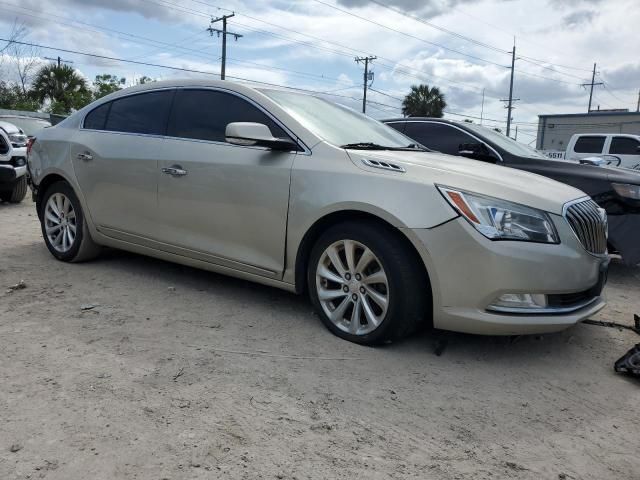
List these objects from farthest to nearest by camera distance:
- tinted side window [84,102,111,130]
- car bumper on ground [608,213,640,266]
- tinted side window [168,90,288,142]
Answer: car bumper on ground [608,213,640,266], tinted side window [84,102,111,130], tinted side window [168,90,288,142]

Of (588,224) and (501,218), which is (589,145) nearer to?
(588,224)

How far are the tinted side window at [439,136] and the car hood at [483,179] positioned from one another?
297cm

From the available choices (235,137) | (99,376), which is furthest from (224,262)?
(99,376)

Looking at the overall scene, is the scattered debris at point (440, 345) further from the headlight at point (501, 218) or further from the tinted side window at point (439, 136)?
the tinted side window at point (439, 136)

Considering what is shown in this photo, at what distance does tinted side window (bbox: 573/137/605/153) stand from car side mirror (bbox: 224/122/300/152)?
622 inches

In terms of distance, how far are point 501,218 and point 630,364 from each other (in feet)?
3.72

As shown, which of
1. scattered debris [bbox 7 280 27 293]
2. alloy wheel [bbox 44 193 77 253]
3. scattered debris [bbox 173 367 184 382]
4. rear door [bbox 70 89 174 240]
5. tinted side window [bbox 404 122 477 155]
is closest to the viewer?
scattered debris [bbox 173 367 184 382]

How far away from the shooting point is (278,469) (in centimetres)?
214

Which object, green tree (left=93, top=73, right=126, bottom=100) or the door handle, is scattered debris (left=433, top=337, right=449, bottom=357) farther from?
green tree (left=93, top=73, right=126, bottom=100)

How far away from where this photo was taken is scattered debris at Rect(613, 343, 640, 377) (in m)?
3.11

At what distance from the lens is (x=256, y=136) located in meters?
3.55

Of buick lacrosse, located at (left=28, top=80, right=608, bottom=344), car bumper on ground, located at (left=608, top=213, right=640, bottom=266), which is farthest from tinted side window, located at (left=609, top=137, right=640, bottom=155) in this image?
buick lacrosse, located at (left=28, top=80, right=608, bottom=344)

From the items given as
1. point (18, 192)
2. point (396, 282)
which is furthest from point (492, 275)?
point (18, 192)

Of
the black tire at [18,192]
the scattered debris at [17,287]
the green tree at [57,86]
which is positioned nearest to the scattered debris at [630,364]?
the scattered debris at [17,287]
